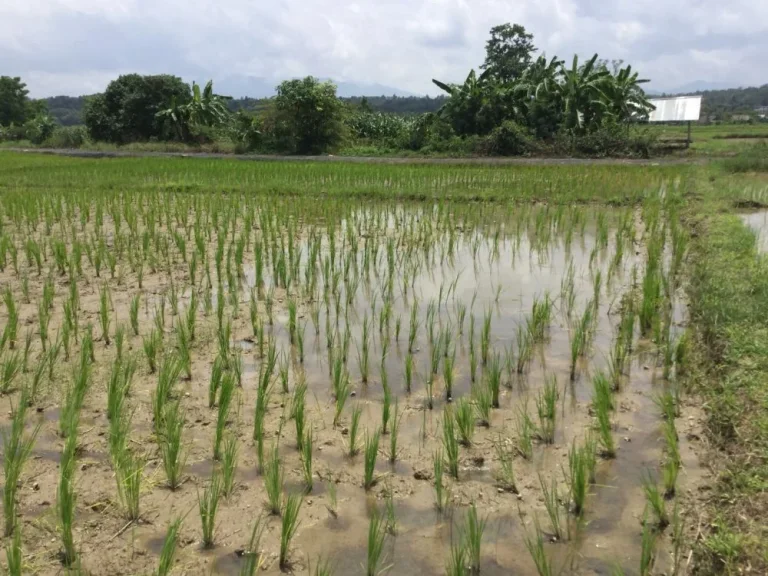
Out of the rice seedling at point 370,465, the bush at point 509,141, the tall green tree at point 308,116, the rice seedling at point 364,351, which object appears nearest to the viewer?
the rice seedling at point 370,465

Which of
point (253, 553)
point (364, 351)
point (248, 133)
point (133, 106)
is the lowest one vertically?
point (253, 553)

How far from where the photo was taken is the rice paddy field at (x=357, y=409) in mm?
2041

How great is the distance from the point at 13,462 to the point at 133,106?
81.2 ft

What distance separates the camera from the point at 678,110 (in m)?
20.7

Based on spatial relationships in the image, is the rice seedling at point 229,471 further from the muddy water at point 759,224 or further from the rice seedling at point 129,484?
the muddy water at point 759,224

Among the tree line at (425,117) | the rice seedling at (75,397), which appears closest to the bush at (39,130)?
the tree line at (425,117)

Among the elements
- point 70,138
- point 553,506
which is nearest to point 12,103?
point 70,138

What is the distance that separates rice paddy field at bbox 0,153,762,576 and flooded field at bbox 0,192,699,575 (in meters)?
0.01

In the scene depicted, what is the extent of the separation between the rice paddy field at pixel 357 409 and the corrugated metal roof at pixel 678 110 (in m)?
14.9

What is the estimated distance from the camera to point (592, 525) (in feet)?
6.94

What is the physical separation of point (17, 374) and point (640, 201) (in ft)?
24.9

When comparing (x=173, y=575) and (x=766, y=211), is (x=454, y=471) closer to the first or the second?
(x=173, y=575)

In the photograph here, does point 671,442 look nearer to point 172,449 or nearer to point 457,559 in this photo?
point 457,559

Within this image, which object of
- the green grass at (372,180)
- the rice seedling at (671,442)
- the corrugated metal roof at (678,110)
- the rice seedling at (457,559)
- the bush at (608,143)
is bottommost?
the rice seedling at (457,559)
